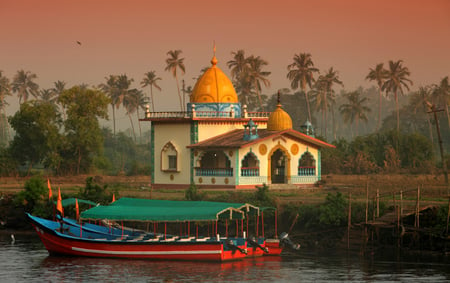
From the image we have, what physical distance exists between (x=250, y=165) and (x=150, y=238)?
894 inches

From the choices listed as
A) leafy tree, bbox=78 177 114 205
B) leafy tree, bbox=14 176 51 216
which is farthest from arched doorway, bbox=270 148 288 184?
leafy tree, bbox=14 176 51 216

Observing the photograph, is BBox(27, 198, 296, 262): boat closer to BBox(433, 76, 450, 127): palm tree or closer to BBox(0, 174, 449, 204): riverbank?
BBox(0, 174, 449, 204): riverbank

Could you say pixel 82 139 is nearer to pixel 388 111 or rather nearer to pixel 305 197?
pixel 305 197

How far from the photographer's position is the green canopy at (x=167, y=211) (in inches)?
1500

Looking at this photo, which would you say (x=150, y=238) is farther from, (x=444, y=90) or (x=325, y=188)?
(x=444, y=90)

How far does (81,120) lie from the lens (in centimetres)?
7419

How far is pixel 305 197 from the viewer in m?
50.3

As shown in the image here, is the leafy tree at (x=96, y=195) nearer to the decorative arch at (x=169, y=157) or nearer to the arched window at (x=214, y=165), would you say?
the arched window at (x=214, y=165)

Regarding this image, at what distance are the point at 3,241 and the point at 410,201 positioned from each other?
70.4ft

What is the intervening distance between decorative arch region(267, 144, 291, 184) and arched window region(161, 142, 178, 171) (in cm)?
684

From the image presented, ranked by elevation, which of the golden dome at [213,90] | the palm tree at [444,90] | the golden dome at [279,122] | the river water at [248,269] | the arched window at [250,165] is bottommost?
the river water at [248,269]

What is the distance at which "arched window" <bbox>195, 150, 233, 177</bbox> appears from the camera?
5844 centimetres

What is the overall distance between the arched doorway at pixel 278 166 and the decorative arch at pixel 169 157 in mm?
6929

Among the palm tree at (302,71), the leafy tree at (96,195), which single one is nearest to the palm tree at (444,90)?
the palm tree at (302,71)
